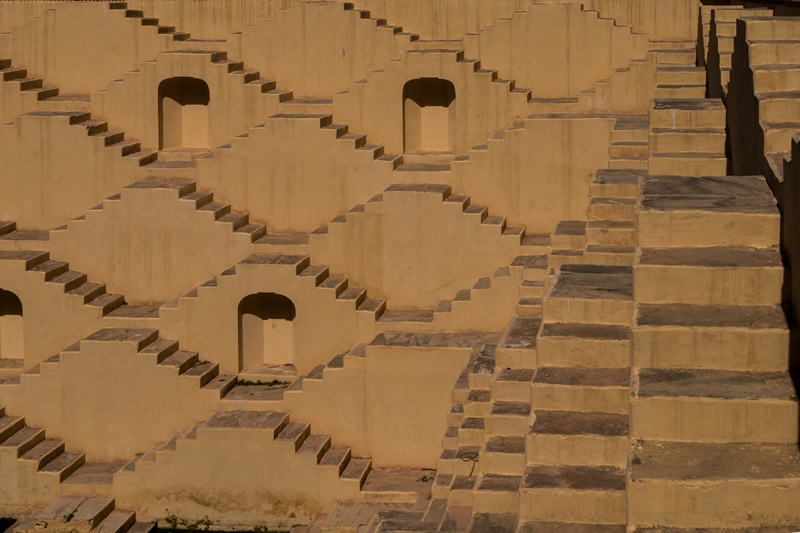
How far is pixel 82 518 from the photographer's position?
13.5m

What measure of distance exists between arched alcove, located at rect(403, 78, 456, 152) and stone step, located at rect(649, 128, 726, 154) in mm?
4748

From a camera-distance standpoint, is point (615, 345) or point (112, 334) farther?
point (112, 334)

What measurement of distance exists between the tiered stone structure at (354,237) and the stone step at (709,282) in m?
0.26

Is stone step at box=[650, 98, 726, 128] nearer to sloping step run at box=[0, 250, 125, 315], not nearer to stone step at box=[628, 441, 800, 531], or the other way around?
stone step at box=[628, 441, 800, 531]

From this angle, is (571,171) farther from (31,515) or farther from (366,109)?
(31,515)

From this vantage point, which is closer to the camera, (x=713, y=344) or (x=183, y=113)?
(x=713, y=344)

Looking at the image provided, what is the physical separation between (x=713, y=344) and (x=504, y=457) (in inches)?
118

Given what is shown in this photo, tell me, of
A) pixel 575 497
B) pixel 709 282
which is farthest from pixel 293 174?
pixel 709 282

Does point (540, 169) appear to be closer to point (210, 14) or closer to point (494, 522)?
point (210, 14)

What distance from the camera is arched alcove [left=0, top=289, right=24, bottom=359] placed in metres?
16.3

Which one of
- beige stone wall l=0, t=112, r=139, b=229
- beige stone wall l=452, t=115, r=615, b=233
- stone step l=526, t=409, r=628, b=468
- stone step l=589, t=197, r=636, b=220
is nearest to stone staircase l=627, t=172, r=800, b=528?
stone step l=526, t=409, r=628, b=468

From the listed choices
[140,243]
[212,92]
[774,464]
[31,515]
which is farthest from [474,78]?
[774,464]

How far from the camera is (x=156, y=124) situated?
17047mm

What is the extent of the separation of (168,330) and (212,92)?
3296mm
